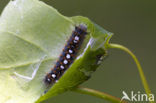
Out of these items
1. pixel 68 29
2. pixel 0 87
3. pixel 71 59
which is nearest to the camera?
pixel 0 87

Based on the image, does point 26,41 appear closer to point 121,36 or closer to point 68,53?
point 68,53

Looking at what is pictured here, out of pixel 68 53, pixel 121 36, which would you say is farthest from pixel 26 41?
pixel 121 36

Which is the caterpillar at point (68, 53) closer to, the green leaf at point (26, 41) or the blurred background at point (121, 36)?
the green leaf at point (26, 41)

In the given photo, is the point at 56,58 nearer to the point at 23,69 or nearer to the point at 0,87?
the point at 23,69

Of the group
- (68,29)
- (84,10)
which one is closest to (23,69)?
(68,29)

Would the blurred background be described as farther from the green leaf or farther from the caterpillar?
the green leaf

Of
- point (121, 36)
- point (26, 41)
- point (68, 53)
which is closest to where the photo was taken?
point (26, 41)
